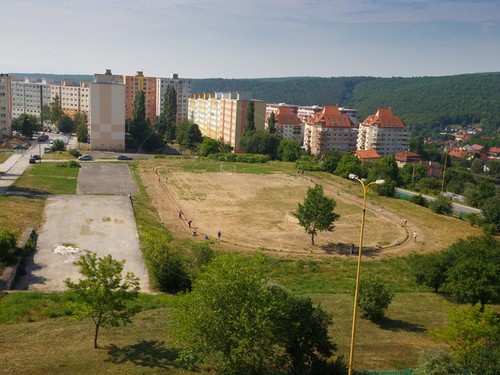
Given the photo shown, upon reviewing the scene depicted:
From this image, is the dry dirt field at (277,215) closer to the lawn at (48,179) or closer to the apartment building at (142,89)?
the lawn at (48,179)

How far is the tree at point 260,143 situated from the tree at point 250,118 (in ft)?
12.0

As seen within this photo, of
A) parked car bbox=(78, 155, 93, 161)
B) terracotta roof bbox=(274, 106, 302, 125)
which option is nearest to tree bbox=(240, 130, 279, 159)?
parked car bbox=(78, 155, 93, 161)

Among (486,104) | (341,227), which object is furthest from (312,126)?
(486,104)

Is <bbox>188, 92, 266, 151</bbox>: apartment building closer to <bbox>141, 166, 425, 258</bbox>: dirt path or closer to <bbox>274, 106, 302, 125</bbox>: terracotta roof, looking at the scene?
<bbox>274, 106, 302, 125</bbox>: terracotta roof

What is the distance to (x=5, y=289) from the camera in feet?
69.7

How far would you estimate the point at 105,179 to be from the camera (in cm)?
5178

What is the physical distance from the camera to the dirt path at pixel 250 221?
3400 cm

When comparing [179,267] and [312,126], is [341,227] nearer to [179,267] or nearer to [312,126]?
[179,267]

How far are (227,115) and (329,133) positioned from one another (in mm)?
29029

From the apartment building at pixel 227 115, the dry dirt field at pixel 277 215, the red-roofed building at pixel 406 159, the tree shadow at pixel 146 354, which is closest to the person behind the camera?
the tree shadow at pixel 146 354

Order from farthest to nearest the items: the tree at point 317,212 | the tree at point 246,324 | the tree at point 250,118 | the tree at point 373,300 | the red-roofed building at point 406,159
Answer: the red-roofed building at point 406,159 → the tree at point 250,118 → the tree at point 317,212 → the tree at point 373,300 → the tree at point 246,324

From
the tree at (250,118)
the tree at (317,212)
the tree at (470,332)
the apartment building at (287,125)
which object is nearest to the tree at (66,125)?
the tree at (250,118)

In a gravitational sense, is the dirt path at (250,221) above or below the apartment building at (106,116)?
below

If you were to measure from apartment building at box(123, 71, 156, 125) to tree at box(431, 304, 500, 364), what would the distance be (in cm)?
11024
